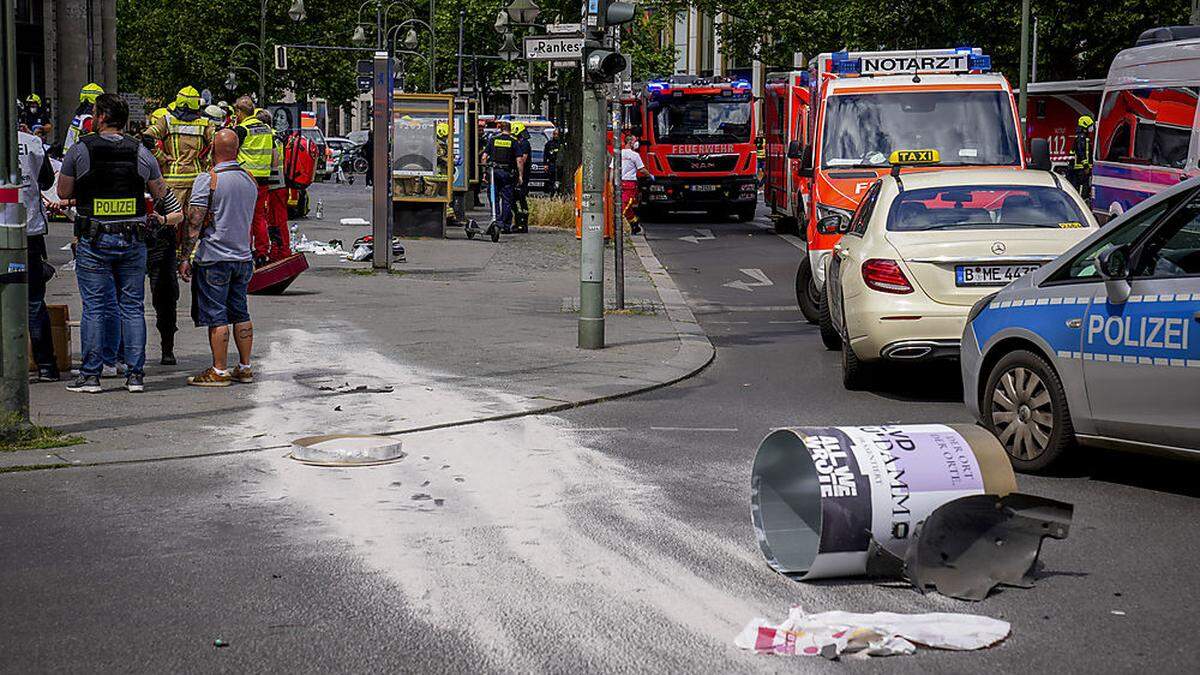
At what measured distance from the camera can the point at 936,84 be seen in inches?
720

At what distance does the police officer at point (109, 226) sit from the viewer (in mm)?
10906

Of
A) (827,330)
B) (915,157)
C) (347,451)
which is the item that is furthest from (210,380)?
(915,157)

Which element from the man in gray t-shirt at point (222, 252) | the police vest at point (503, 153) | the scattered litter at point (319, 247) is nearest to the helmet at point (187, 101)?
the man in gray t-shirt at point (222, 252)

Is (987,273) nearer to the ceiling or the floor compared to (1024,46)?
nearer to the floor

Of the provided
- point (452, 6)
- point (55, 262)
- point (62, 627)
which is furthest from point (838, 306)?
point (452, 6)

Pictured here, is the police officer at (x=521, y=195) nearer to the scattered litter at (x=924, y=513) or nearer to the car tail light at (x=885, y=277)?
the car tail light at (x=885, y=277)

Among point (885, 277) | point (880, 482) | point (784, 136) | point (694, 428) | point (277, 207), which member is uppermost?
point (784, 136)

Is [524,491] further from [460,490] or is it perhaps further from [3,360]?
[3,360]

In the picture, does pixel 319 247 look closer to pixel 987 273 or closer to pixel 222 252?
Answer: pixel 222 252

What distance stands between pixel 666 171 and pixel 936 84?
18.4 meters

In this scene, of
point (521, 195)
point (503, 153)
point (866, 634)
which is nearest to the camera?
point (866, 634)

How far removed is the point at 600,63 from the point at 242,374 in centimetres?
429

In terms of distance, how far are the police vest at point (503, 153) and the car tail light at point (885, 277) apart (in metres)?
17.4

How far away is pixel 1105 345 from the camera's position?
801cm
